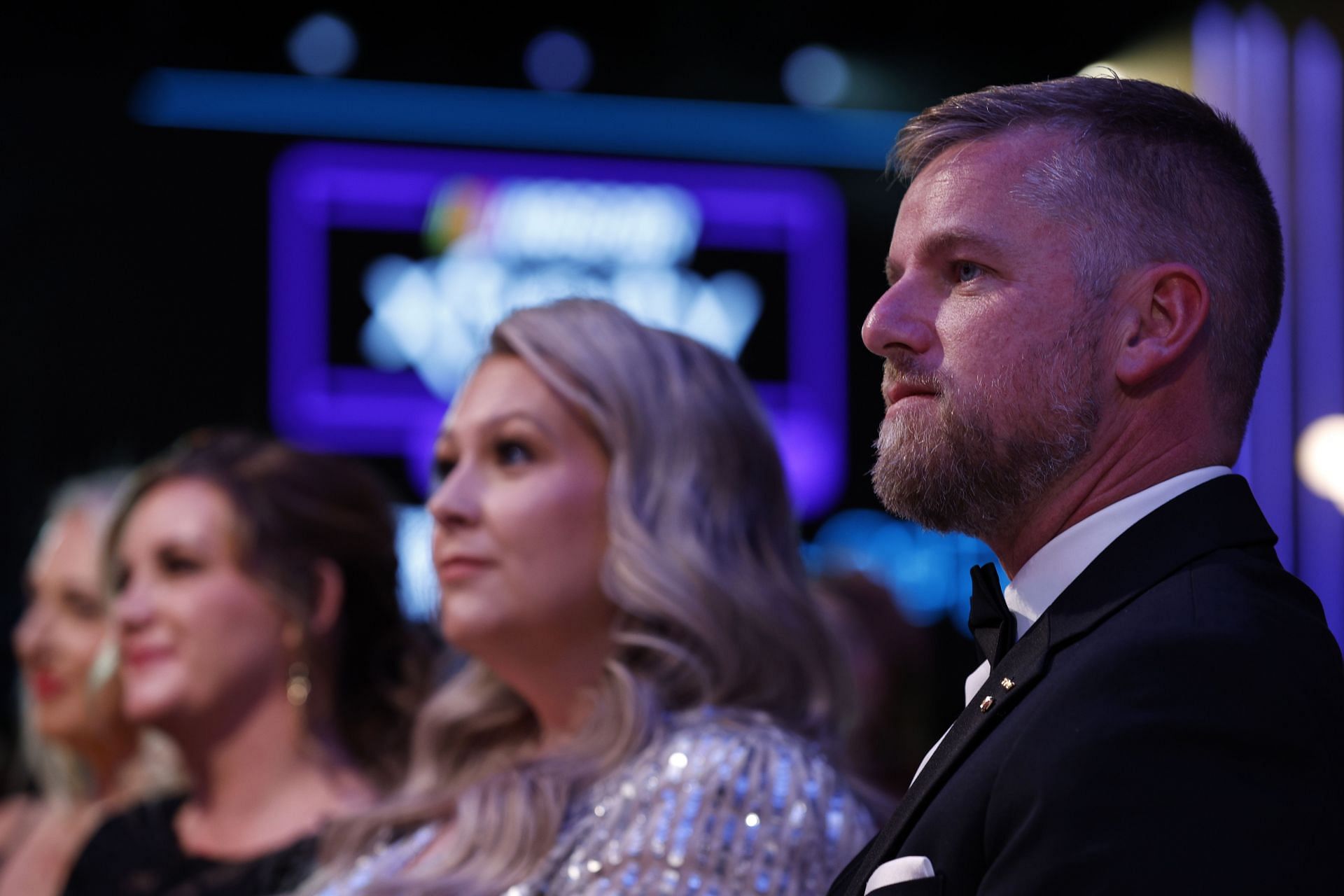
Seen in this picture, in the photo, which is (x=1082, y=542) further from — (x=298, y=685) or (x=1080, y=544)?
(x=298, y=685)

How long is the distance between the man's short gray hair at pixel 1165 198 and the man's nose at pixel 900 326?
16cm

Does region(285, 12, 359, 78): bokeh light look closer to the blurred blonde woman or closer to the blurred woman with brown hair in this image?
the blurred blonde woman

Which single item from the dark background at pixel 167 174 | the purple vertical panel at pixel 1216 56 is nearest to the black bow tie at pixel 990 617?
the purple vertical panel at pixel 1216 56

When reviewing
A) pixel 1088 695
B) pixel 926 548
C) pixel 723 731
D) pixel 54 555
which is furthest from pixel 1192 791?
pixel 926 548

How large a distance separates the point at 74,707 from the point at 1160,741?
394 cm

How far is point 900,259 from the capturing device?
1.69m

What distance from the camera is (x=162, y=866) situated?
3.57 metres

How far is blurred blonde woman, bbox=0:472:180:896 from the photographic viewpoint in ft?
14.5

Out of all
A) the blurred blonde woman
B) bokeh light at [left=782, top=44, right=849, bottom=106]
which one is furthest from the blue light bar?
the blurred blonde woman

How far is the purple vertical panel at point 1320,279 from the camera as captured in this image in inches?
Result: 137

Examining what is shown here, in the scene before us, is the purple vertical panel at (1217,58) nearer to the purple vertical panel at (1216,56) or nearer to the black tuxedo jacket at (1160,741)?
the purple vertical panel at (1216,56)

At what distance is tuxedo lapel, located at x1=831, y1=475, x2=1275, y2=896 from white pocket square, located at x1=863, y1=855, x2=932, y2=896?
0.04m

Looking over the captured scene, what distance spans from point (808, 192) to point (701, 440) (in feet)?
15.4

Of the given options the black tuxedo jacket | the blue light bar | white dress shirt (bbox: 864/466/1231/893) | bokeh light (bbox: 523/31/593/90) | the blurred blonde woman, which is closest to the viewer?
the black tuxedo jacket
